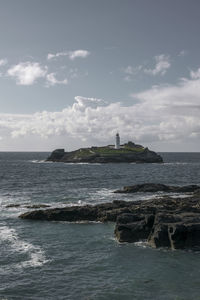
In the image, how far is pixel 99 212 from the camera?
43125 millimetres

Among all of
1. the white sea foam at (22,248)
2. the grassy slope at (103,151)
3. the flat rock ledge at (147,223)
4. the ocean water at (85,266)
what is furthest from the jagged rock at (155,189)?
the grassy slope at (103,151)

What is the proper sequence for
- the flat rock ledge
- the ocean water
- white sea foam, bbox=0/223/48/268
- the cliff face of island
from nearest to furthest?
the ocean water, white sea foam, bbox=0/223/48/268, the flat rock ledge, the cliff face of island

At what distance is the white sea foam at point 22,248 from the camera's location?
26594 millimetres

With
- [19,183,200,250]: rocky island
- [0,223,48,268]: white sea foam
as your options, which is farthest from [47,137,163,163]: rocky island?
[0,223,48,268]: white sea foam

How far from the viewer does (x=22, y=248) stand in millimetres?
30422

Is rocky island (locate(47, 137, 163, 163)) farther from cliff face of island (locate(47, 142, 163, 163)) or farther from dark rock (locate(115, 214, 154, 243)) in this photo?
dark rock (locate(115, 214, 154, 243))

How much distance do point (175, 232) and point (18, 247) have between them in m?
15.0

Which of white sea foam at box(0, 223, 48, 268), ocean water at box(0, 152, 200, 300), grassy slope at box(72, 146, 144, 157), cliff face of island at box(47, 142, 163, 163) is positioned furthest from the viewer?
grassy slope at box(72, 146, 144, 157)

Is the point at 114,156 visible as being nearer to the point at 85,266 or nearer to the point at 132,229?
the point at 132,229

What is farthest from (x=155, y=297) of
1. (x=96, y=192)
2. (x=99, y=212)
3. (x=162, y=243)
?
(x=96, y=192)

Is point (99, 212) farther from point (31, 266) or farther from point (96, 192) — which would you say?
point (96, 192)

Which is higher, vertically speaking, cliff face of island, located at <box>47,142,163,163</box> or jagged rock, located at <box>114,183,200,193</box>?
cliff face of island, located at <box>47,142,163,163</box>

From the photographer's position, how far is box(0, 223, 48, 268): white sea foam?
87.2 feet

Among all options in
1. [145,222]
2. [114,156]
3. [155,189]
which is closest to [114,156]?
[114,156]
